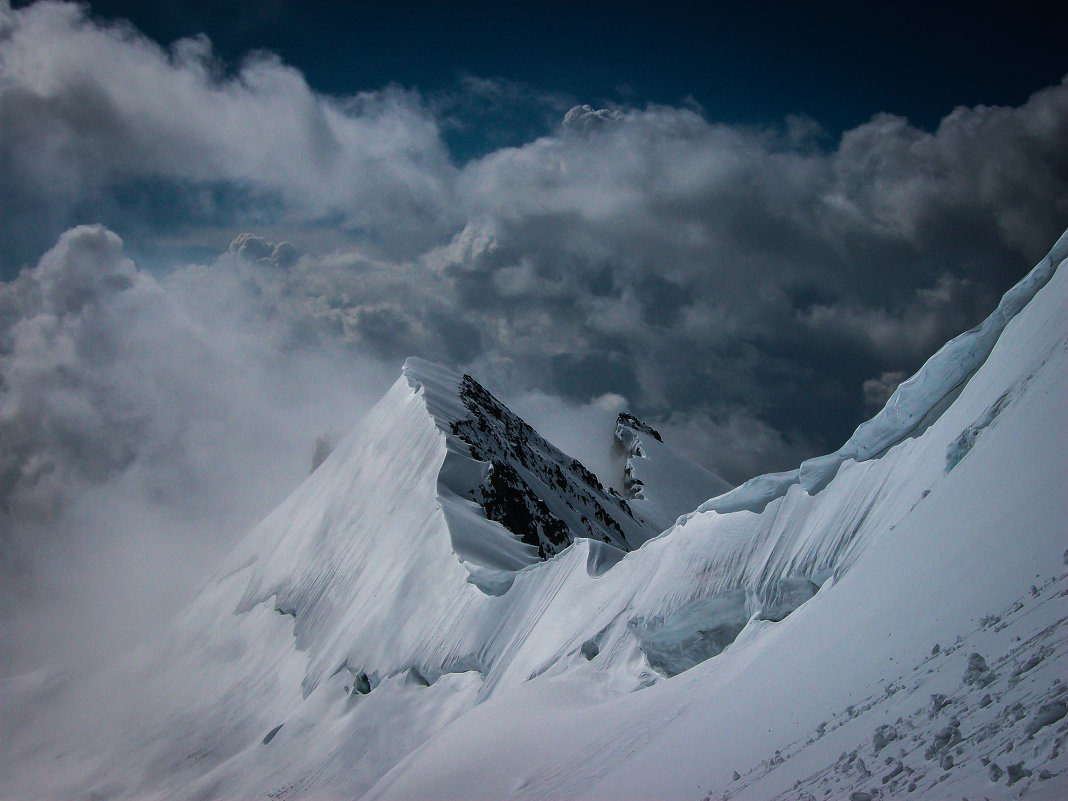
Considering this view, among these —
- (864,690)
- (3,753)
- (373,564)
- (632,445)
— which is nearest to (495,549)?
(373,564)

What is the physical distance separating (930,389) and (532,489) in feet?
133

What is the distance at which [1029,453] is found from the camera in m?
13.6

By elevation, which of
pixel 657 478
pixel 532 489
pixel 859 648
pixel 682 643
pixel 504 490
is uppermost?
pixel 657 478

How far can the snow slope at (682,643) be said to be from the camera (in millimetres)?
11055

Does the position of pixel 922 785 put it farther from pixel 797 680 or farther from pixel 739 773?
pixel 797 680

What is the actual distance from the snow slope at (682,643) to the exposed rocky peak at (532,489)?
31.6 inches

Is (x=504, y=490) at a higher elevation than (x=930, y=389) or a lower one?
higher

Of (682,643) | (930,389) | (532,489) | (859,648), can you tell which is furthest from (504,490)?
(859,648)

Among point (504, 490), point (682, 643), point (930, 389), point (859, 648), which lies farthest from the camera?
point (504, 490)

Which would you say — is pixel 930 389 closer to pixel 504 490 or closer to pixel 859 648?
pixel 859 648

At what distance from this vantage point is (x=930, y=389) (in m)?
19.8

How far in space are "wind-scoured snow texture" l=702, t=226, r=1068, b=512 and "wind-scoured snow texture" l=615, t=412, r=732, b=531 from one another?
65.7 meters

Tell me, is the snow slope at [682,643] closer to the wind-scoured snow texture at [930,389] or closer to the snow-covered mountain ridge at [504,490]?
the wind-scoured snow texture at [930,389]

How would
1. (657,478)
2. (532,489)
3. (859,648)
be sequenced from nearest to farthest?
(859,648) → (532,489) → (657,478)
